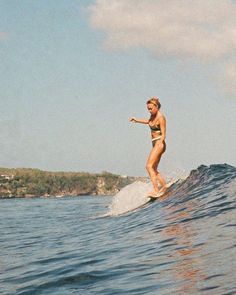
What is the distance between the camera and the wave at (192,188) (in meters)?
11.4

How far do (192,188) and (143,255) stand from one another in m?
6.46

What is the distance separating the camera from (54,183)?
191 metres

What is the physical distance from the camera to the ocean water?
4891 millimetres

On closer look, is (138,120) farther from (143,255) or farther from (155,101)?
(143,255)

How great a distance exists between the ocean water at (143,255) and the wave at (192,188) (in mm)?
94

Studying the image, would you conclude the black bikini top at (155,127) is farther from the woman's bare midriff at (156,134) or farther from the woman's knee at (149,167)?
the woman's knee at (149,167)

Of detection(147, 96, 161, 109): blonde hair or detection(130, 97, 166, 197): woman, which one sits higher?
detection(147, 96, 161, 109): blonde hair

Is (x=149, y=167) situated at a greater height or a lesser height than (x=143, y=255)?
greater

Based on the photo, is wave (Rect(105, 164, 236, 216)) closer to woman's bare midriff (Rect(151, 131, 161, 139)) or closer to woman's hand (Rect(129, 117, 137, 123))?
woman's bare midriff (Rect(151, 131, 161, 139))

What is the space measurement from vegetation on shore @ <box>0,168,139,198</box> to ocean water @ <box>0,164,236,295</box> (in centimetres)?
16307

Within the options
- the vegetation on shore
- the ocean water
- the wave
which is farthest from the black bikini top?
the vegetation on shore

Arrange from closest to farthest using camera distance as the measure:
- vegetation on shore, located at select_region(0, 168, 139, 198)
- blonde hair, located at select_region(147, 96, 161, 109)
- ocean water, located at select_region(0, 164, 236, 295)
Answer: ocean water, located at select_region(0, 164, 236, 295) < blonde hair, located at select_region(147, 96, 161, 109) < vegetation on shore, located at select_region(0, 168, 139, 198)

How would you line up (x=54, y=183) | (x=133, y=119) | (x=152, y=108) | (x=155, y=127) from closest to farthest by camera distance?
(x=152, y=108)
(x=155, y=127)
(x=133, y=119)
(x=54, y=183)

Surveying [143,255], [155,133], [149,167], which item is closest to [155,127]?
[155,133]
